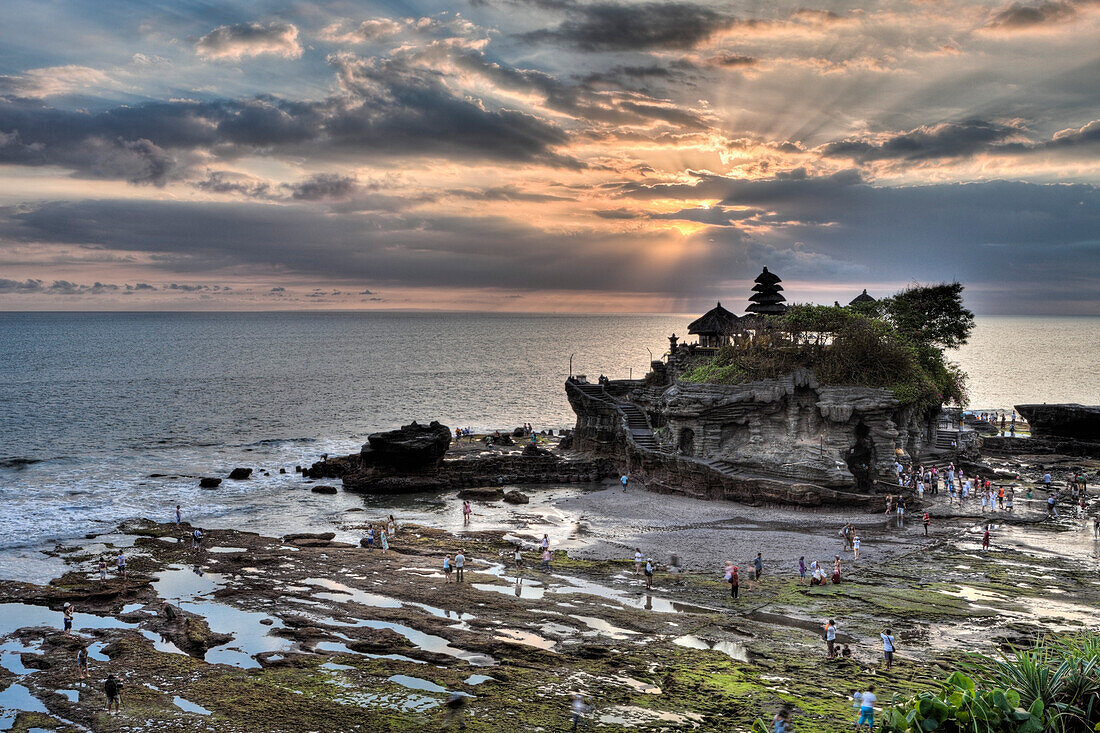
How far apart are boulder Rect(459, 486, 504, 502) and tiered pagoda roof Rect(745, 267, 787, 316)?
26094mm

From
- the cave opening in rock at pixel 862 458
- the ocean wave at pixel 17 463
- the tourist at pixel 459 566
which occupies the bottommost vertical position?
the ocean wave at pixel 17 463

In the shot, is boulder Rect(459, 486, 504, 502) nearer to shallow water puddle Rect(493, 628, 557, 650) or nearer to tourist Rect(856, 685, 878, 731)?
shallow water puddle Rect(493, 628, 557, 650)

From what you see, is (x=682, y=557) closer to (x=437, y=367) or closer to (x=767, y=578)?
(x=767, y=578)

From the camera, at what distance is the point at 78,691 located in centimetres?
2073

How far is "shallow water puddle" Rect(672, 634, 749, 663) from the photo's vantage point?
22.1 metres

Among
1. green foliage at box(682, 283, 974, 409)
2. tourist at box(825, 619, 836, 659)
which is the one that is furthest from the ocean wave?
tourist at box(825, 619, 836, 659)

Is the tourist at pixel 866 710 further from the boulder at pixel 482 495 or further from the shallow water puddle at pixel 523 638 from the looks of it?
the boulder at pixel 482 495

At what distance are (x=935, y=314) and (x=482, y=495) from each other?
135 feet

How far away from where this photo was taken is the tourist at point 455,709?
1847 centimetres

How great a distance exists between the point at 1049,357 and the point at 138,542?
7966 inches

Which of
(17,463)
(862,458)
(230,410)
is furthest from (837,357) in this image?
(230,410)

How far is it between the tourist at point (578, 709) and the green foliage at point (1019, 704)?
35.7 feet

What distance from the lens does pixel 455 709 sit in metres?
19.1

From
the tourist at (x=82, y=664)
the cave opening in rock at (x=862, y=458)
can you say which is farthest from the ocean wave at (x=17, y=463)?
the cave opening in rock at (x=862, y=458)
